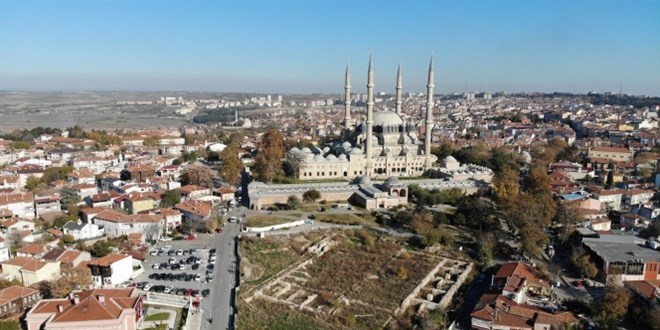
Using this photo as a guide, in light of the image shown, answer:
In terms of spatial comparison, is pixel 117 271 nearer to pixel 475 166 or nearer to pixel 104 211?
pixel 104 211

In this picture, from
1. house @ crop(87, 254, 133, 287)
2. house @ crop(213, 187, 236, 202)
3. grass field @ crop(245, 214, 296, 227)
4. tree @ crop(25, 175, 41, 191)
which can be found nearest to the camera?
house @ crop(87, 254, 133, 287)

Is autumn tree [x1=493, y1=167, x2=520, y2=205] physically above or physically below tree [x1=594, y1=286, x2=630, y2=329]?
above

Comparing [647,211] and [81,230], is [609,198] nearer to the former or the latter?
[647,211]

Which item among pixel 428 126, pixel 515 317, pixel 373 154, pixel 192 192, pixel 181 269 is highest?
pixel 428 126

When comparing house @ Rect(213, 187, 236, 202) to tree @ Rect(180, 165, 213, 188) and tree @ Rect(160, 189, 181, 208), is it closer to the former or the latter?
tree @ Rect(180, 165, 213, 188)

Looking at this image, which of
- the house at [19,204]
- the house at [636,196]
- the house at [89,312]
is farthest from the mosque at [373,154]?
the house at [89,312]

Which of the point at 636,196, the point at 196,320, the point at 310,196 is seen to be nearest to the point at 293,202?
the point at 310,196

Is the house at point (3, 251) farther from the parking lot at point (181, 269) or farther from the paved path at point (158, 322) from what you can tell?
the paved path at point (158, 322)

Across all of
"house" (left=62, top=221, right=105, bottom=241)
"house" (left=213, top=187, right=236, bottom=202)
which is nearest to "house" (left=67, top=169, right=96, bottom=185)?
"house" (left=213, top=187, right=236, bottom=202)
